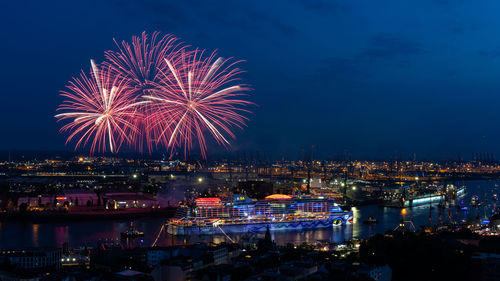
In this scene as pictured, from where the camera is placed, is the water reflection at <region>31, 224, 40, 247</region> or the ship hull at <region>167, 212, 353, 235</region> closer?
the water reflection at <region>31, 224, 40, 247</region>

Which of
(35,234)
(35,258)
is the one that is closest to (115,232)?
(35,234)

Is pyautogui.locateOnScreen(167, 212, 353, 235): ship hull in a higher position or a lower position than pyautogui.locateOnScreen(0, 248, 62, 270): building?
lower

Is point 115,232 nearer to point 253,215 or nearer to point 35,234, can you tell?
point 35,234

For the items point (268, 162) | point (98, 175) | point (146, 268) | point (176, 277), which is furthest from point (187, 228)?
point (268, 162)

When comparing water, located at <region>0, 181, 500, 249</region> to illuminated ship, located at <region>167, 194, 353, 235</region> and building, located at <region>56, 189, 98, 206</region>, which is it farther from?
building, located at <region>56, 189, 98, 206</region>

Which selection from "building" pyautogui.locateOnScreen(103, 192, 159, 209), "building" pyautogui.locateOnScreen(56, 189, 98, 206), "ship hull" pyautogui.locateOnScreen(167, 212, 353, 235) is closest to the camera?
"ship hull" pyautogui.locateOnScreen(167, 212, 353, 235)

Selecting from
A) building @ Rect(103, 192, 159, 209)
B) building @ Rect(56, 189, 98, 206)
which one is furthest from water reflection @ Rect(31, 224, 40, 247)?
building @ Rect(56, 189, 98, 206)

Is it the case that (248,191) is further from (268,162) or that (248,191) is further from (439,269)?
(268,162)
